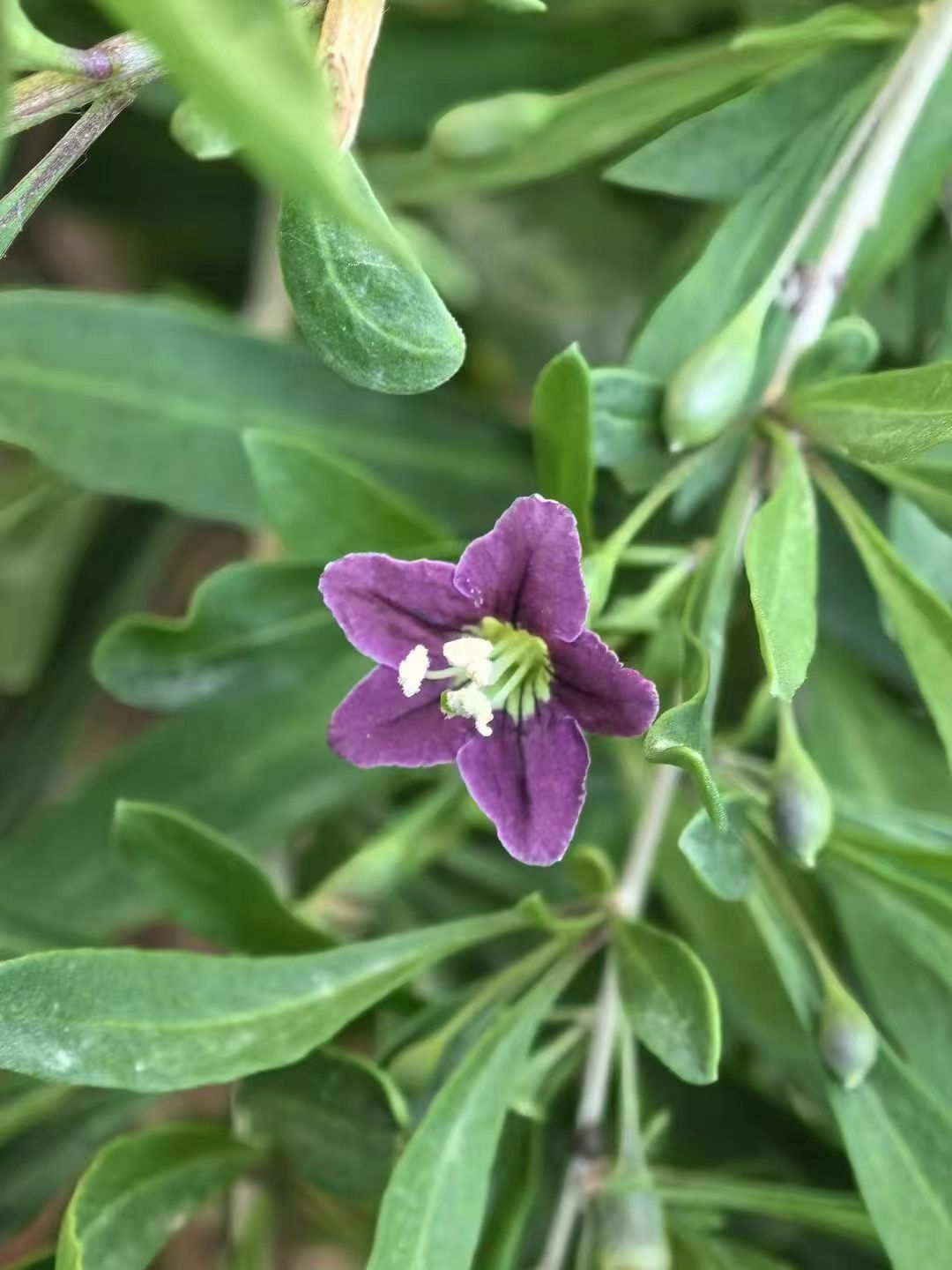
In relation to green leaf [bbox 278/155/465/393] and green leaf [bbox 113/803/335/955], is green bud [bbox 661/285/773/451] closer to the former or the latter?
green leaf [bbox 278/155/465/393]

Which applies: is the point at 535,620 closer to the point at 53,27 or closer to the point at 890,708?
the point at 890,708

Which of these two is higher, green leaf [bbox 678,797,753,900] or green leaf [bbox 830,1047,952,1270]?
green leaf [bbox 678,797,753,900]

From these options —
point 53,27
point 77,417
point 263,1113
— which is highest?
point 53,27

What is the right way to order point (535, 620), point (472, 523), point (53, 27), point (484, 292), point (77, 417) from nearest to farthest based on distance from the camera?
point (535, 620), point (77, 417), point (472, 523), point (53, 27), point (484, 292)

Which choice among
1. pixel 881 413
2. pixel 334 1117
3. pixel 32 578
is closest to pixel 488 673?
pixel 881 413

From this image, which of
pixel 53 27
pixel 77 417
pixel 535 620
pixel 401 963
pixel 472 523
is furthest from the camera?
pixel 53 27

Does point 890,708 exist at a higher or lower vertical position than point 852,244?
lower

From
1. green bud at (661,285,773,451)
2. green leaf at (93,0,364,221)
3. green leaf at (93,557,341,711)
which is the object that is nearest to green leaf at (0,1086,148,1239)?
green leaf at (93,557,341,711)

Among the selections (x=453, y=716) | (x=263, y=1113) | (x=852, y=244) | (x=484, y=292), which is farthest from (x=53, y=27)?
(x=263, y=1113)
